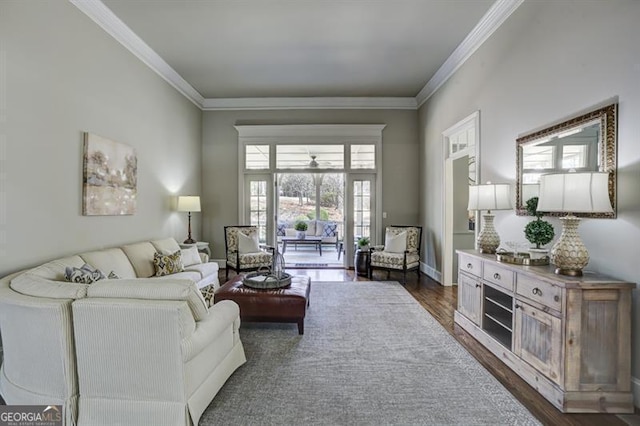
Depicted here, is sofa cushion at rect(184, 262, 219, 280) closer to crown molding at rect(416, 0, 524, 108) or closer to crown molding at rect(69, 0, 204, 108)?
crown molding at rect(69, 0, 204, 108)

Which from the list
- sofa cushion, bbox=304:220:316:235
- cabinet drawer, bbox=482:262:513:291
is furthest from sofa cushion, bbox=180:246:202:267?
sofa cushion, bbox=304:220:316:235

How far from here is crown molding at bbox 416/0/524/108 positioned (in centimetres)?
332

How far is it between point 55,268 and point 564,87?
4634mm

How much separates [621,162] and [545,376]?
5.20 feet

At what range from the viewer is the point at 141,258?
384cm

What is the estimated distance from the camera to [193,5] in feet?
11.2

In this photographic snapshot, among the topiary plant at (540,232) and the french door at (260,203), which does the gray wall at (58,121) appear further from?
the topiary plant at (540,232)

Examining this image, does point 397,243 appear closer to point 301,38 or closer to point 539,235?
point 539,235

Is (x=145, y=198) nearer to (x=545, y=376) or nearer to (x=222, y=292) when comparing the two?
(x=222, y=292)

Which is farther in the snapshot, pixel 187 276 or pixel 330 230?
pixel 330 230

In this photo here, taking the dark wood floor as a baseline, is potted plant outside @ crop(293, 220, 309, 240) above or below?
above

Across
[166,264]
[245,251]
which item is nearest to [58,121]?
[166,264]

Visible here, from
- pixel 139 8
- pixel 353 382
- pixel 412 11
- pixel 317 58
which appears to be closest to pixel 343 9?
pixel 412 11

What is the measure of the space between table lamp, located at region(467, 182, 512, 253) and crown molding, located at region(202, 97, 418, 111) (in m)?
3.74
